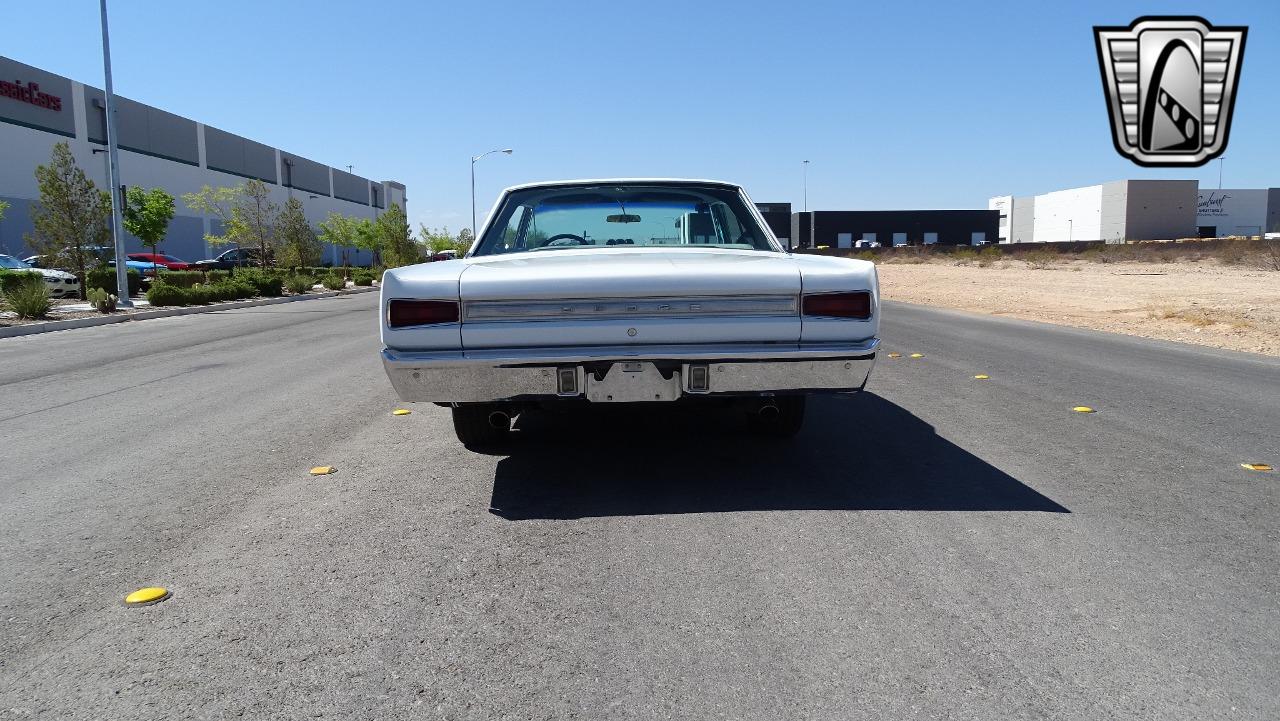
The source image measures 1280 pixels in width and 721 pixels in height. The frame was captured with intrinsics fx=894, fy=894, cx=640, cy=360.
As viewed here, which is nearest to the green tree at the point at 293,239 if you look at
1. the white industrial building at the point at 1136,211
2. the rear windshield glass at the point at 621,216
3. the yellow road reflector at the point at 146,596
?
the rear windshield glass at the point at 621,216

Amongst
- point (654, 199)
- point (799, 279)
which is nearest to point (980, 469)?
point (799, 279)

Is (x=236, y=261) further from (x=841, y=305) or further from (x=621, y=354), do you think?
(x=841, y=305)

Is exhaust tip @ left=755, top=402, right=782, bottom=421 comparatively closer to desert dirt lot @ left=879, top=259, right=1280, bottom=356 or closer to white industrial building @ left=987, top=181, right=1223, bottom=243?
desert dirt lot @ left=879, top=259, right=1280, bottom=356

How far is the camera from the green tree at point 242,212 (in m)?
41.5

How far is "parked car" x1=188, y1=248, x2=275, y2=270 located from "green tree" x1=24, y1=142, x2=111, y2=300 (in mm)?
16496

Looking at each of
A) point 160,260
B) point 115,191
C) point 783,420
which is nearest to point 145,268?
point 160,260

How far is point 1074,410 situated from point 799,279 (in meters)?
3.62

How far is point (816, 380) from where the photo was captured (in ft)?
12.9

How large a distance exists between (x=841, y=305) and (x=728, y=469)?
117cm

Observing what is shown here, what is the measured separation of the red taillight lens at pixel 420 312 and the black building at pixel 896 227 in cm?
8745

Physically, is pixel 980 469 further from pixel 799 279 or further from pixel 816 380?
pixel 799 279

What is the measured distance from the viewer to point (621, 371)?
386cm

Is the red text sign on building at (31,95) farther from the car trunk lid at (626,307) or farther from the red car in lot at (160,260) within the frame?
the car trunk lid at (626,307)

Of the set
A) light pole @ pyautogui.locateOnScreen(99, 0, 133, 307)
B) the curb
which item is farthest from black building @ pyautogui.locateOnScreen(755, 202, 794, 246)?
light pole @ pyautogui.locateOnScreen(99, 0, 133, 307)
